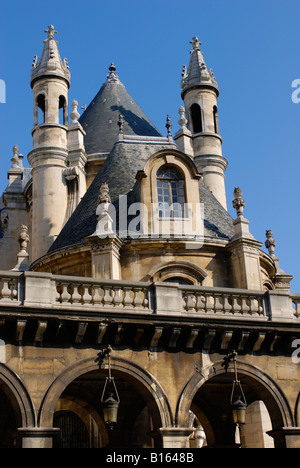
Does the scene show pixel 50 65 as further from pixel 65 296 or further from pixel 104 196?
pixel 65 296

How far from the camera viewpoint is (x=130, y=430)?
834 inches

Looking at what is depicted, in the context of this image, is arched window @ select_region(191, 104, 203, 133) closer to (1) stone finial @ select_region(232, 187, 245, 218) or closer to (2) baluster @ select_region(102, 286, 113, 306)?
(1) stone finial @ select_region(232, 187, 245, 218)

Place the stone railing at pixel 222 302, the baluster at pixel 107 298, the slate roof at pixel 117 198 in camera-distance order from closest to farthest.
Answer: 1. the baluster at pixel 107 298
2. the stone railing at pixel 222 302
3. the slate roof at pixel 117 198

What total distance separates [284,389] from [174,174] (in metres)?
9.70

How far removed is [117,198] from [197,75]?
14.1 metres

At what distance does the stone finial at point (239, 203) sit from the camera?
2480 centimetres

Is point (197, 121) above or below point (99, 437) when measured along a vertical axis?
above

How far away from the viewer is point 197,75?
36.9m

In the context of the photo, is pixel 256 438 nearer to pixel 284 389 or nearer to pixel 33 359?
pixel 284 389

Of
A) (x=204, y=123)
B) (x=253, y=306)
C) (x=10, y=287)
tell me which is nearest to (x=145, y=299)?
(x=253, y=306)

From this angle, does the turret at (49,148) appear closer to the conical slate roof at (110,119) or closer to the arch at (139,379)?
the conical slate roof at (110,119)

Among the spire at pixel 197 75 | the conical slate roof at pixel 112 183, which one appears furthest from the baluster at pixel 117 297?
the spire at pixel 197 75

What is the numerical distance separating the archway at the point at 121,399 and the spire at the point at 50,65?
18178mm
